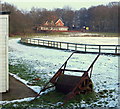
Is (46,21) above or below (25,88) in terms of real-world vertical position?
above

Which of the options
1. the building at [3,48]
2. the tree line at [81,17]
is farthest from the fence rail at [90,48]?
the tree line at [81,17]

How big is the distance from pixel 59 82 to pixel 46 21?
84456 mm

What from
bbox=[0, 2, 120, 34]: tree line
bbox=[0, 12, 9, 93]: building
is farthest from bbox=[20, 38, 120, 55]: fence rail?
bbox=[0, 2, 120, 34]: tree line

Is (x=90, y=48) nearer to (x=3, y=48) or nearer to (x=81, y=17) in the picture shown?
(x=3, y=48)

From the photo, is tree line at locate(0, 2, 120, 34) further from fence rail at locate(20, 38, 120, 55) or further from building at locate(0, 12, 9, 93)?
building at locate(0, 12, 9, 93)

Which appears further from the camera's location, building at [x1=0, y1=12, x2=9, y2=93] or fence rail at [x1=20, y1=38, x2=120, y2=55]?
fence rail at [x1=20, y1=38, x2=120, y2=55]

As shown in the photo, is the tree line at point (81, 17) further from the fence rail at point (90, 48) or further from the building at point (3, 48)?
the building at point (3, 48)

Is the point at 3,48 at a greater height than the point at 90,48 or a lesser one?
greater

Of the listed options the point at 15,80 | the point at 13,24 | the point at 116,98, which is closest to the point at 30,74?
the point at 15,80

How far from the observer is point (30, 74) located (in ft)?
38.9

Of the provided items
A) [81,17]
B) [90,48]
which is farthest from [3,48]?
[81,17]

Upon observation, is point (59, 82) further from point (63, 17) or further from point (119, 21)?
point (63, 17)

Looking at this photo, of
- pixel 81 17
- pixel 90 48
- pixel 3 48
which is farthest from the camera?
pixel 81 17

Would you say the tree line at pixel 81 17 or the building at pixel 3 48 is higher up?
the tree line at pixel 81 17
